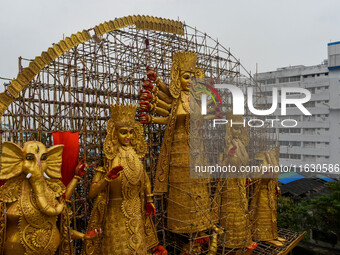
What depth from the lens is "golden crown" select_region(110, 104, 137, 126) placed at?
674cm

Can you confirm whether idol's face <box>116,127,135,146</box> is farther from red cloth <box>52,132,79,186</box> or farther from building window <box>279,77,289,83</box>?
building window <box>279,77,289,83</box>

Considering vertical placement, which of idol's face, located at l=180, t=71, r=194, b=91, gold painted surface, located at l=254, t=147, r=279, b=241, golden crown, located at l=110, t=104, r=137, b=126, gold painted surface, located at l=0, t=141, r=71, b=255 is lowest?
gold painted surface, located at l=254, t=147, r=279, b=241

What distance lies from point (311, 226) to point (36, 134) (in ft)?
41.8

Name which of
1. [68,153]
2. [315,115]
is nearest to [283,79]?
[315,115]

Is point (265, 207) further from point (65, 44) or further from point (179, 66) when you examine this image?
point (65, 44)

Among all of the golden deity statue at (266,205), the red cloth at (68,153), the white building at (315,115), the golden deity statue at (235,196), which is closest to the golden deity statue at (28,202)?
the red cloth at (68,153)

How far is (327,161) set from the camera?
23312mm

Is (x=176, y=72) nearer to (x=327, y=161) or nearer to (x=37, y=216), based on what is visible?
(x=37, y=216)

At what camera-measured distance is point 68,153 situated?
6320 millimetres

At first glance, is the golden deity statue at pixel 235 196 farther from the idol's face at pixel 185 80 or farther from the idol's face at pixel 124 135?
the idol's face at pixel 124 135

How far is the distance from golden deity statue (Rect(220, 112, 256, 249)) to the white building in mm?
13787

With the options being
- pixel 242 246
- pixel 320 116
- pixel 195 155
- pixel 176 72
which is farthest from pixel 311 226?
pixel 320 116

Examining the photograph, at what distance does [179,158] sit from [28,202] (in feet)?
13.0

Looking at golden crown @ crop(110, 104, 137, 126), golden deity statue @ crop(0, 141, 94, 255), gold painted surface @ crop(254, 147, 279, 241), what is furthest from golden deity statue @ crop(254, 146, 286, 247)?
golden deity statue @ crop(0, 141, 94, 255)
